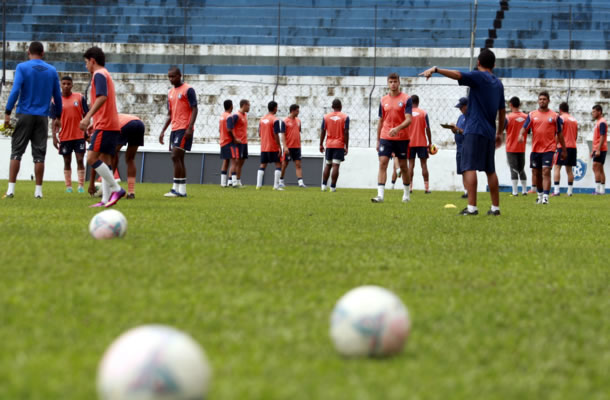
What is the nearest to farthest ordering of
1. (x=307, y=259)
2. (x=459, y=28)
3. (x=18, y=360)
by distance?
(x=18, y=360)
(x=307, y=259)
(x=459, y=28)

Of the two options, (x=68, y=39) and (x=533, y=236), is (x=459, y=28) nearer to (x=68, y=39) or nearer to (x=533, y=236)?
(x=68, y=39)

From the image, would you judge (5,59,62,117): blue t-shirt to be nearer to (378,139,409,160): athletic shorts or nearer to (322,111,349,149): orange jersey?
(378,139,409,160): athletic shorts

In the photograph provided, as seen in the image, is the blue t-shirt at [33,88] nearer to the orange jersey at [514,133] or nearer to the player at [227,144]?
the player at [227,144]

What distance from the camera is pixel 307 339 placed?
2.57 metres

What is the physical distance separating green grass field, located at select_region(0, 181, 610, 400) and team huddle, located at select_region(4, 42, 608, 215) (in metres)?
2.69

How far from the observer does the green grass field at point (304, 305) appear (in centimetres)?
210

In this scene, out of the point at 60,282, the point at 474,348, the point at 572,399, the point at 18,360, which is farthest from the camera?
the point at 60,282

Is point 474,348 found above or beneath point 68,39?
beneath

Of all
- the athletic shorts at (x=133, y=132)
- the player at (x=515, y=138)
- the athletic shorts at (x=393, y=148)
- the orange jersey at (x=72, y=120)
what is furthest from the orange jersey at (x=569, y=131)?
the orange jersey at (x=72, y=120)

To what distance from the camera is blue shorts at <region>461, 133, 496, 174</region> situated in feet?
29.5

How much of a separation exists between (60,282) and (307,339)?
1.56m

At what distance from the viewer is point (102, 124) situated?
367 inches

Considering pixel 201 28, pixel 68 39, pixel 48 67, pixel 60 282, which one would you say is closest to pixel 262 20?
pixel 201 28

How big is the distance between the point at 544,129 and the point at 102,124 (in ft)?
31.6
